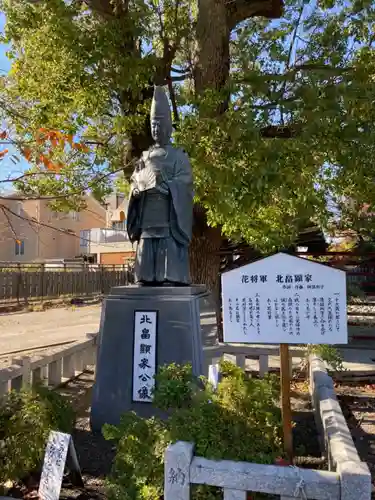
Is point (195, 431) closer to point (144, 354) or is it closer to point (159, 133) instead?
point (144, 354)

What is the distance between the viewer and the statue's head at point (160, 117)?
15.0 feet

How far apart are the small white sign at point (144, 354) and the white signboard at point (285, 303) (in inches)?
56.6

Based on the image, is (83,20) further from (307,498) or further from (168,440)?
(307,498)

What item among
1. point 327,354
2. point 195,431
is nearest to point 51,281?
point 327,354

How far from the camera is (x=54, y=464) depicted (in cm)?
254

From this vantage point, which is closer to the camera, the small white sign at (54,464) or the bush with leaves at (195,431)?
the bush with leaves at (195,431)

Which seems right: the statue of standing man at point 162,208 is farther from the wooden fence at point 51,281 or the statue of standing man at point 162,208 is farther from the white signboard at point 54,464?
the wooden fence at point 51,281

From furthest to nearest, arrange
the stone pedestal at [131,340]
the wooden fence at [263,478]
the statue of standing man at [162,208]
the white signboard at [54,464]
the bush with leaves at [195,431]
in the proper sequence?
1. the statue of standing man at [162,208]
2. the stone pedestal at [131,340]
3. the white signboard at [54,464]
4. the bush with leaves at [195,431]
5. the wooden fence at [263,478]

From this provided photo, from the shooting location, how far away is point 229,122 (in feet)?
20.0

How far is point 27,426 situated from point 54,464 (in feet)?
1.24

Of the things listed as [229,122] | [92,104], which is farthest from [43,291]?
[229,122]

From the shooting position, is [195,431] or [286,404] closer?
[195,431]

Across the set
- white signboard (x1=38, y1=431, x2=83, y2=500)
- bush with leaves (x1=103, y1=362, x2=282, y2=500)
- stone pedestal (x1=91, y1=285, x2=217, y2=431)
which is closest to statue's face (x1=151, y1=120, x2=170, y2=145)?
stone pedestal (x1=91, y1=285, x2=217, y2=431)

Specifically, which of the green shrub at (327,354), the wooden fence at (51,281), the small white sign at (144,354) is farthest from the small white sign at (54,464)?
the wooden fence at (51,281)
